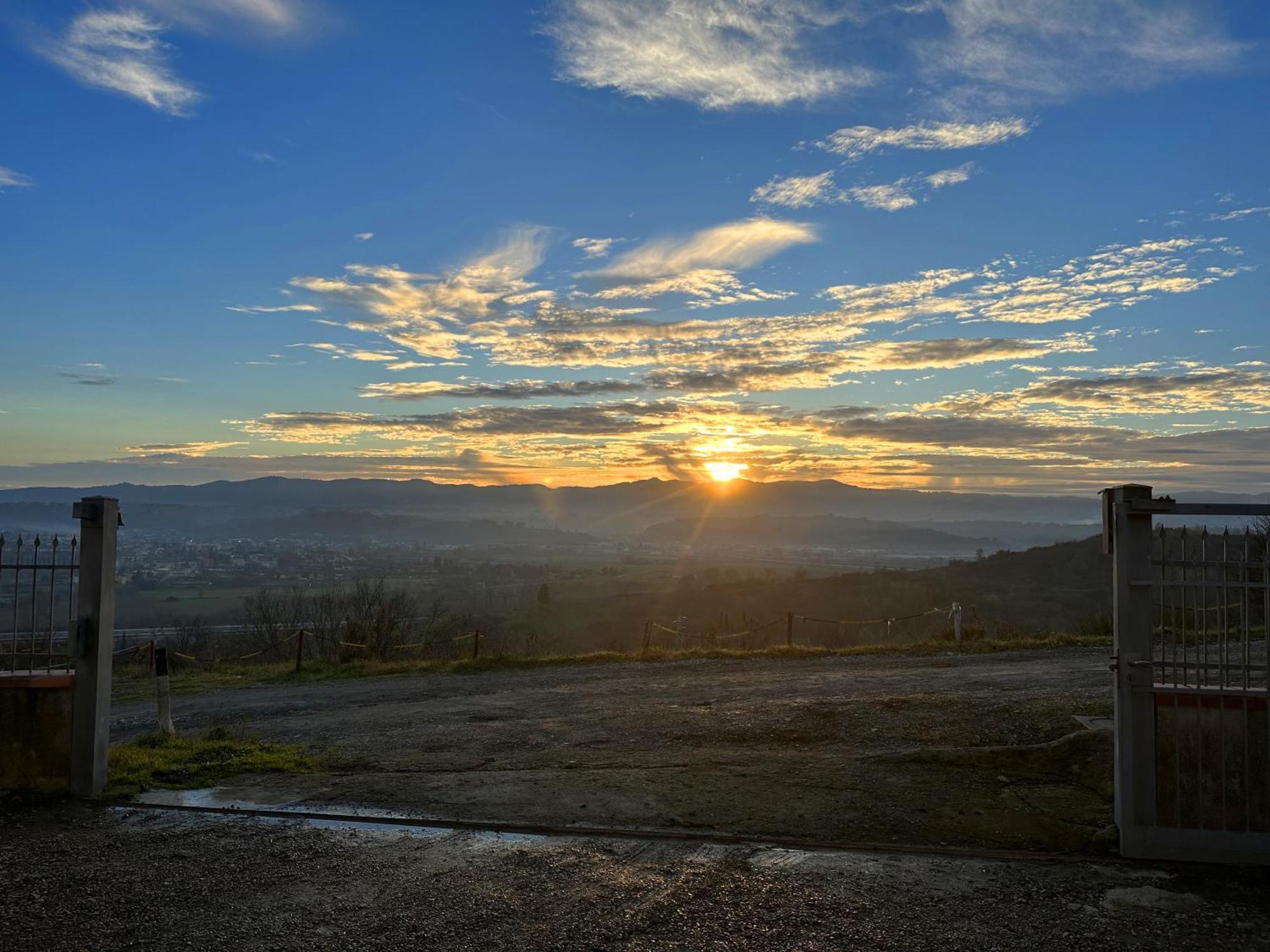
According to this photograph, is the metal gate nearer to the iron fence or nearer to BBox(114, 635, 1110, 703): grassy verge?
the iron fence

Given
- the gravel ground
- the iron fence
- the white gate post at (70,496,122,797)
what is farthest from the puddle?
the iron fence

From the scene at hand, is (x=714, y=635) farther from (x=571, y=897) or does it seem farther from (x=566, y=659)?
(x=571, y=897)

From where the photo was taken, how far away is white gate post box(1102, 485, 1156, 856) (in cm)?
655

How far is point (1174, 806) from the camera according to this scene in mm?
6527

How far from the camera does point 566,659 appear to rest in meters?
20.3

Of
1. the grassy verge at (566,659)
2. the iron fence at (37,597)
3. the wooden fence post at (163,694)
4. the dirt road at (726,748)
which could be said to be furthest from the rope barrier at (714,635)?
the iron fence at (37,597)

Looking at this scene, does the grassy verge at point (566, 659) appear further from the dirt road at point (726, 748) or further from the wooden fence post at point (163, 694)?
the wooden fence post at point (163, 694)

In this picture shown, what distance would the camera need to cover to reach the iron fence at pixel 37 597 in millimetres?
7949

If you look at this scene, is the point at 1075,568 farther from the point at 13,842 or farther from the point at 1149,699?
the point at 13,842

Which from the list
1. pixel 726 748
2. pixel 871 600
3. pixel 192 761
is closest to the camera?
pixel 192 761

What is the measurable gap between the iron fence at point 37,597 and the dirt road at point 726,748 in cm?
214

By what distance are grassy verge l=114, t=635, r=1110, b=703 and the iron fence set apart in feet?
37.5

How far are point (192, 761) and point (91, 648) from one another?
216cm

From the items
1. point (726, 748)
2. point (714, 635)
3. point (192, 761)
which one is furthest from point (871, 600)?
point (192, 761)
